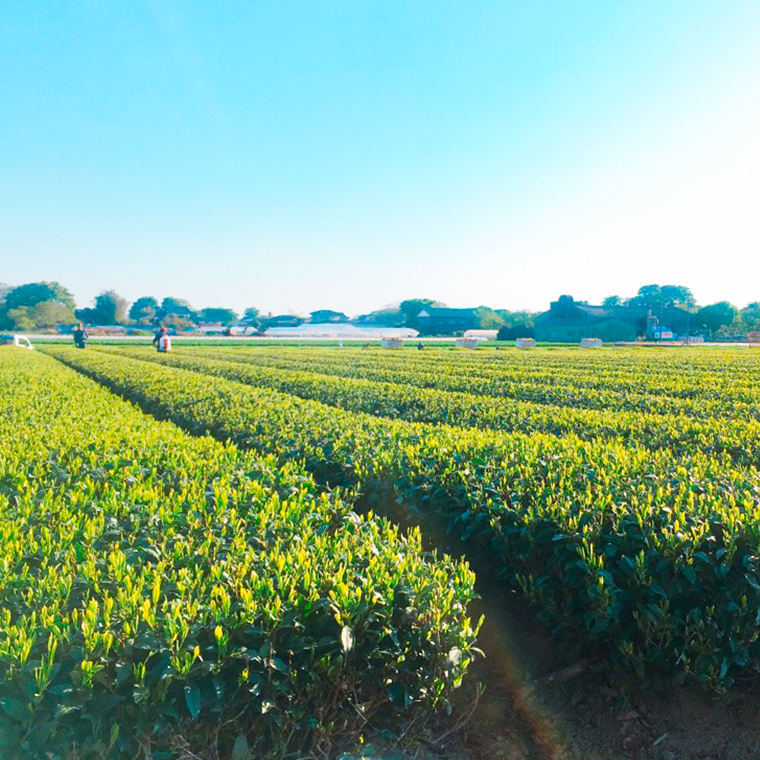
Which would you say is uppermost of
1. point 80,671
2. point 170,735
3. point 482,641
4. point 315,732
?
point 80,671

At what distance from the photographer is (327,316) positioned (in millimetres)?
122625

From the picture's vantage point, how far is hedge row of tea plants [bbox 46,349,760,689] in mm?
3172

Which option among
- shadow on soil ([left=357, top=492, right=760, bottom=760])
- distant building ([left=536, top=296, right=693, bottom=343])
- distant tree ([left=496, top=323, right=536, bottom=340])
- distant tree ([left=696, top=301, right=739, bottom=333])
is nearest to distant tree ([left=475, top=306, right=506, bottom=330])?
distant building ([left=536, top=296, right=693, bottom=343])

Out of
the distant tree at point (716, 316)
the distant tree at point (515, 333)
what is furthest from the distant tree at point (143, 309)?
the distant tree at point (716, 316)

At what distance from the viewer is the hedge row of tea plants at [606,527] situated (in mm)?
3172

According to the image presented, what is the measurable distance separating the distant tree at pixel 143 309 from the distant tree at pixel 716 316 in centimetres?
10094

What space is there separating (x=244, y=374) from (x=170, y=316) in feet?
362

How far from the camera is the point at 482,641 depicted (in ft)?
13.2

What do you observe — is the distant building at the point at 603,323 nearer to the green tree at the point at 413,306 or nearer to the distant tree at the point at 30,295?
the green tree at the point at 413,306

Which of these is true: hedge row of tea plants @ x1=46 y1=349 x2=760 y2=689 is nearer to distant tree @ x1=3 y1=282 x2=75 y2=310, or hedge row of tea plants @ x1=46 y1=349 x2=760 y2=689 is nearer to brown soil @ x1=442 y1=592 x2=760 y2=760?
brown soil @ x1=442 y1=592 x2=760 y2=760

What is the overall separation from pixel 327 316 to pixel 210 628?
121489 millimetres

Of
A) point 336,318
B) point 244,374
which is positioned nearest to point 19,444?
point 244,374

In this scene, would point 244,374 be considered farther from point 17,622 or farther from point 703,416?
point 17,622

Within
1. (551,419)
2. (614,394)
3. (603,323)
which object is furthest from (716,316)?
(551,419)
